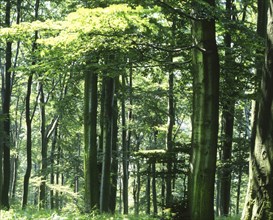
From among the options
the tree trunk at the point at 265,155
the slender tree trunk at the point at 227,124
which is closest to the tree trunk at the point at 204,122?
the slender tree trunk at the point at 227,124

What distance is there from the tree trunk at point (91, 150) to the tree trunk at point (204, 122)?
16.7 feet

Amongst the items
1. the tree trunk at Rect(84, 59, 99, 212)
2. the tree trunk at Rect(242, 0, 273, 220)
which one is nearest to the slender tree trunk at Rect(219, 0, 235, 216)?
the tree trunk at Rect(242, 0, 273, 220)

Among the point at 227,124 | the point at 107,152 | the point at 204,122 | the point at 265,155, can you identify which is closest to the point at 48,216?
the point at 204,122

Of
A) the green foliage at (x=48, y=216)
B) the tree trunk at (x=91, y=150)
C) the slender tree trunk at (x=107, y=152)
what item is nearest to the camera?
the green foliage at (x=48, y=216)

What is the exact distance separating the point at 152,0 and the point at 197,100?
2.08 meters

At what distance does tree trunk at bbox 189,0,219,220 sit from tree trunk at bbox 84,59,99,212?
509 cm

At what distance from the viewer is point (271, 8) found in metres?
6.35

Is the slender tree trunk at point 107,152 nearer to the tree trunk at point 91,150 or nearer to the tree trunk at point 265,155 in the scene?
the tree trunk at point 91,150

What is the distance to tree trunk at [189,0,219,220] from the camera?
24.6 feet

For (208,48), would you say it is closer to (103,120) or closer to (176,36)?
(176,36)

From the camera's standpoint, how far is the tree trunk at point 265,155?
20.6 feet

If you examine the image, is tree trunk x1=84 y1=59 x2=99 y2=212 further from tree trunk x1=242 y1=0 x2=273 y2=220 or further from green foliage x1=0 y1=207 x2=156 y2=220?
tree trunk x1=242 y1=0 x2=273 y2=220

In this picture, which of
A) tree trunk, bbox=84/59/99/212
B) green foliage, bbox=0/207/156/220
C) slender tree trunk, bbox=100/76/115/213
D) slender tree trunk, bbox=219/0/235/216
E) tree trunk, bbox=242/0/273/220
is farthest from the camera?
slender tree trunk, bbox=100/76/115/213

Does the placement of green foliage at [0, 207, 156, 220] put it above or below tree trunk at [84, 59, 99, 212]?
below
